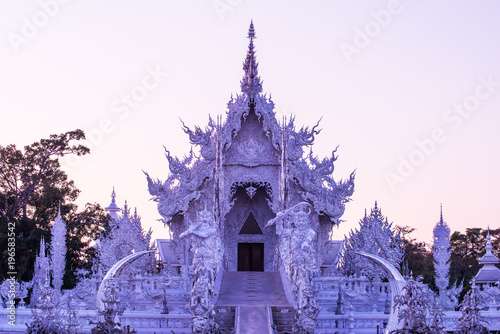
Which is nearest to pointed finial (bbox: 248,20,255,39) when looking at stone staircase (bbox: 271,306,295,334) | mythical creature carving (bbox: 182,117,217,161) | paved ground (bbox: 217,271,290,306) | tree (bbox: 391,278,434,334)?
mythical creature carving (bbox: 182,117,217,161)

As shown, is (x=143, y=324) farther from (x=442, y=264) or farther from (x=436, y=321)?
(x=442, y=264)

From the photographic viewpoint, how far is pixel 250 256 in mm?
25156

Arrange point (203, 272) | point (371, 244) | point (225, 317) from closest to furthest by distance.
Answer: point (203, 272) → point (225, 317) → point (371, 244)

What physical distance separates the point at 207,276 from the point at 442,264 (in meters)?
8.23

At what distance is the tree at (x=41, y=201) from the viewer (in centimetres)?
2583

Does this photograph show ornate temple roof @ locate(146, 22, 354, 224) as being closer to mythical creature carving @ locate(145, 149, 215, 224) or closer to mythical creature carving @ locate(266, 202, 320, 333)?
mythical creature carving @ locate(145, 149, 215, 224)

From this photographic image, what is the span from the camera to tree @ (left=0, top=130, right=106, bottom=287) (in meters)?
25.8

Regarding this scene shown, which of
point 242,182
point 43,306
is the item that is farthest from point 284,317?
point 242,182

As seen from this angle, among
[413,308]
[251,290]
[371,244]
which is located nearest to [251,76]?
[371,244]

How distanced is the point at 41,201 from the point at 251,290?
10122 millimetres

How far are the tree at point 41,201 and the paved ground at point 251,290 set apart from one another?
7713mm

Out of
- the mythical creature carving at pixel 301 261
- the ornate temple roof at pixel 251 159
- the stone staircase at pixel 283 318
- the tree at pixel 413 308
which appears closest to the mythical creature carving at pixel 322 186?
the ornate temple roof at pixel 251 159

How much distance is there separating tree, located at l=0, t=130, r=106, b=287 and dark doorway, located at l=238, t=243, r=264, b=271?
515cm

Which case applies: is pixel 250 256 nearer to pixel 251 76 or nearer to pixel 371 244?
pixel 371 244
